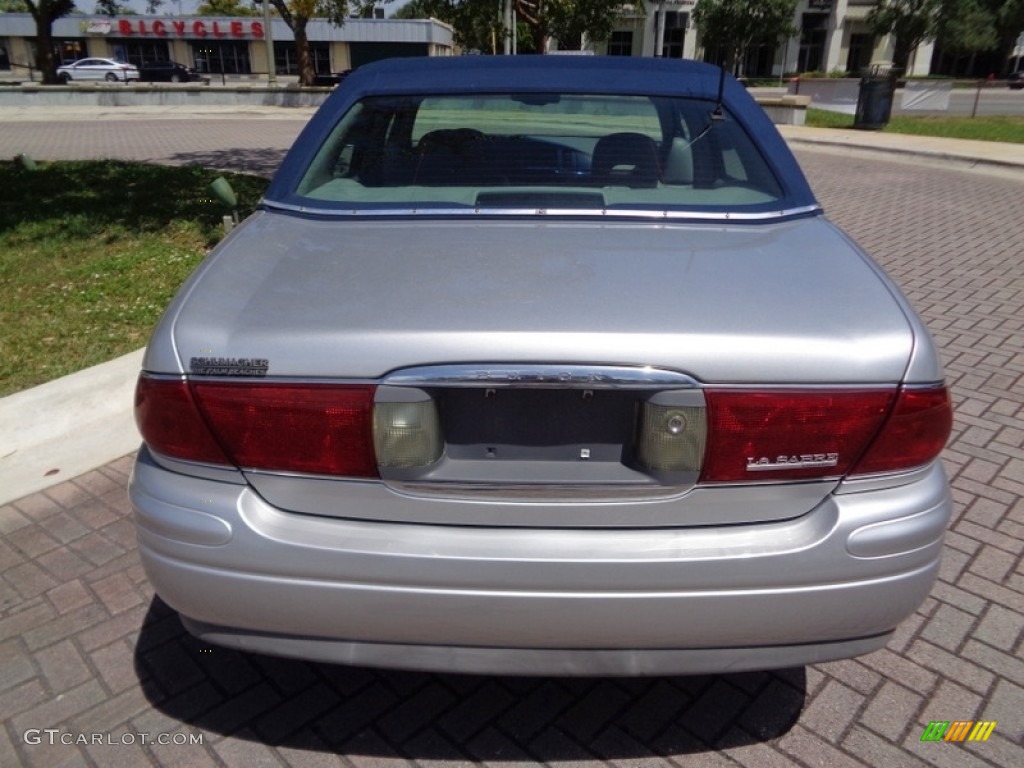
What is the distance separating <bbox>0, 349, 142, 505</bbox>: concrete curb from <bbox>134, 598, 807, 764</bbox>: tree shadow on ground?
1525 mm

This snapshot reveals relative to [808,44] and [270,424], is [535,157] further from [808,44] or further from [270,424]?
[808,44]

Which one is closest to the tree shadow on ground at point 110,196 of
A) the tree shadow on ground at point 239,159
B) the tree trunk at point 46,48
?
the tree shadow on ground at point 239,159

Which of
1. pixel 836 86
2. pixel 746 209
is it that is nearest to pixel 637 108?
pixel 746 209

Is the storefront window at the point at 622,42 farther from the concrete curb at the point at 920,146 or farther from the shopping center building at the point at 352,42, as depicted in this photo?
the concrete curb at the point at 920,146

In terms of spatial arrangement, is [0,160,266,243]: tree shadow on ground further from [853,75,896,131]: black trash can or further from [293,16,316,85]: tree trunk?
[293,16,316,85]: tree trunk

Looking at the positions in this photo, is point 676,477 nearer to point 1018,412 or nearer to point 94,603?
point 94,603

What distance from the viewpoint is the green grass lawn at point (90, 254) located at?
5.00m

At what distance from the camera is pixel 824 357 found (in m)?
1.81

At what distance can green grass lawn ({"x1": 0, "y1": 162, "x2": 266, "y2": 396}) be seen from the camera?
5004mm

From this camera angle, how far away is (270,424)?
1.87 metres

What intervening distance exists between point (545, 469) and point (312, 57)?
65.3 m

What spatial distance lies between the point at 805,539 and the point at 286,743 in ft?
4.97

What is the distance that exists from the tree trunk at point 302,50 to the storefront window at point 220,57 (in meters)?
33.7

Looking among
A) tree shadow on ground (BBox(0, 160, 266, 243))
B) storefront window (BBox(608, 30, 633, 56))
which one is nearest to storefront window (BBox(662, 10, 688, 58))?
storefront window (BBox(608, 30, 633, 56))
